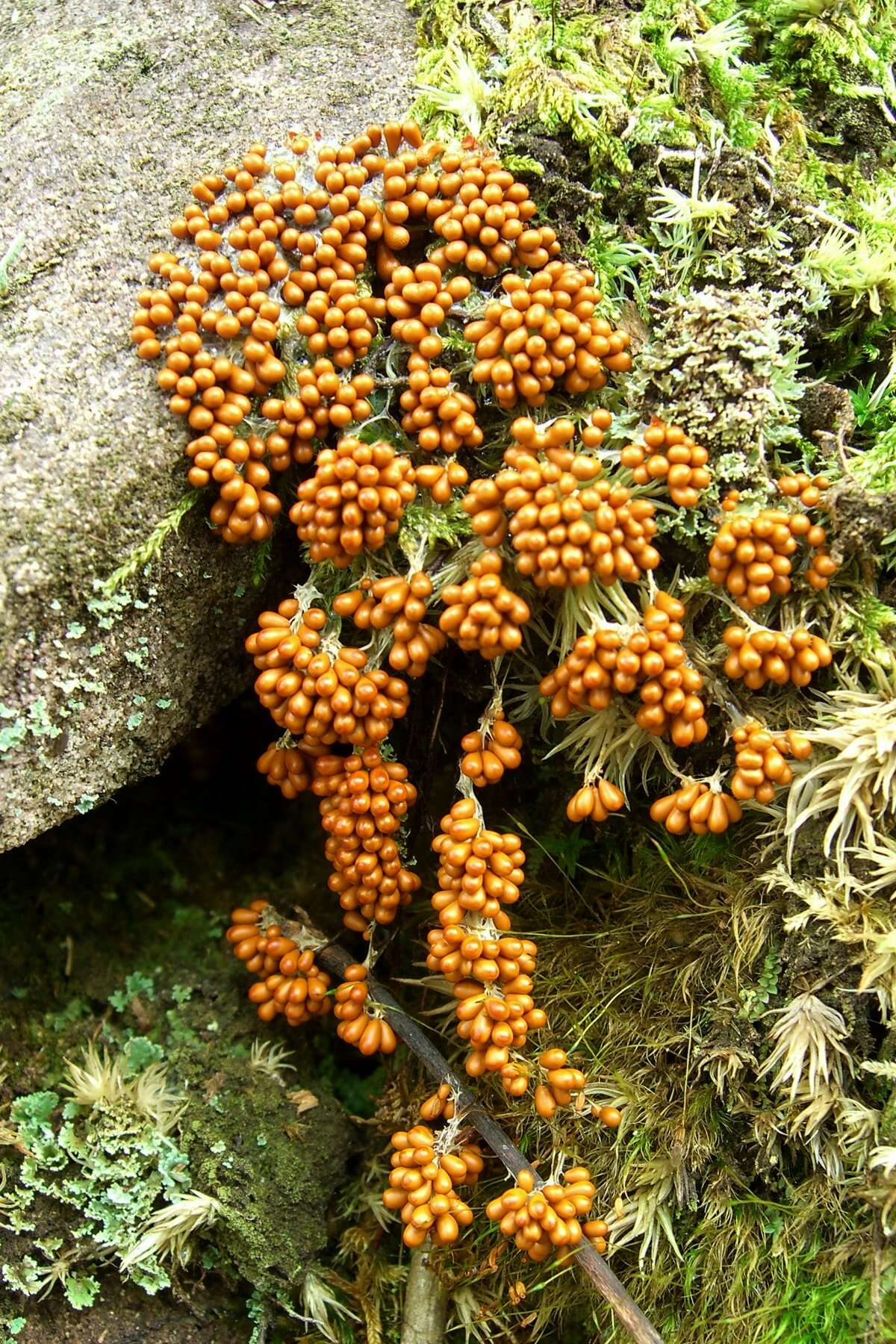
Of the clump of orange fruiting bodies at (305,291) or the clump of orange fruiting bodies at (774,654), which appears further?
the clump of orange fruiting bodies at (305,291)

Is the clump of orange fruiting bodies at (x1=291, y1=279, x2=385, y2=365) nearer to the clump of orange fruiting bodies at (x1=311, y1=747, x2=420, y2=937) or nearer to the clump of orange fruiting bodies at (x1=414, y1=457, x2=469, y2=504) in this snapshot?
the clump of orange fruiting bodies at (x1=414, y1=457, x2=469, y2=504)

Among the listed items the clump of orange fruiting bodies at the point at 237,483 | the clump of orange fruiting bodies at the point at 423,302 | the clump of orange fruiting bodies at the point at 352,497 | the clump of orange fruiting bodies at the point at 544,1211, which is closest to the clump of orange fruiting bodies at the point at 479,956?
the clump of orange fruiting bodies at the point at 544,1211

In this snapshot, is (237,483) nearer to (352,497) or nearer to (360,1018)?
(352,497)

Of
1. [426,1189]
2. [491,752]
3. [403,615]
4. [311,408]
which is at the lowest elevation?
[426,1189]

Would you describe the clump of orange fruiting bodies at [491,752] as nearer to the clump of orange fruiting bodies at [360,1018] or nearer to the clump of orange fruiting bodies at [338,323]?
the clump of orange fruiting bodies at [360,1018]

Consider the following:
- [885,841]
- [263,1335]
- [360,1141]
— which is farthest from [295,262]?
[263,1335]

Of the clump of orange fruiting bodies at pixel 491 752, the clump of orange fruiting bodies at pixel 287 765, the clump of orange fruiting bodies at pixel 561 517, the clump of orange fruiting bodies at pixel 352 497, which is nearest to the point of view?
the clump of orange fruiting bodies at pixel 561 517

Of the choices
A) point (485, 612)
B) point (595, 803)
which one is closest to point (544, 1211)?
point (595, 803)
